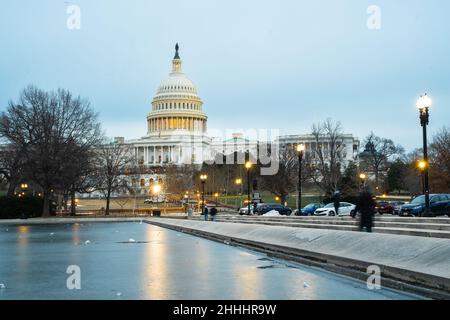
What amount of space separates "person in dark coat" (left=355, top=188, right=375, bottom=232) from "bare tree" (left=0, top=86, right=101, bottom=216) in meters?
51.4

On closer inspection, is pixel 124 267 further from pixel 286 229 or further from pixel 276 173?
pixel 276 173

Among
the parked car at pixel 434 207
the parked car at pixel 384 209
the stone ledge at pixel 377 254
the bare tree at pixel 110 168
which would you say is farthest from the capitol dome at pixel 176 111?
the stone ledge at pixel 377 254

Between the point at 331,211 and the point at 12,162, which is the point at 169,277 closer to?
the point at 331,211

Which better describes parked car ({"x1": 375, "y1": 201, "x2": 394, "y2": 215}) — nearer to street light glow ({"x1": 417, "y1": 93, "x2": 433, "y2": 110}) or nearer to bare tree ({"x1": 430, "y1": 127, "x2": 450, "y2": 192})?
bare tree ({"x1": 430, "y1": 127, "x2": 450, "y2": 192})

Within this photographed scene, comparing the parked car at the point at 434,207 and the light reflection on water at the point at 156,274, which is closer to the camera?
the light reflection on water at the point at 156,274

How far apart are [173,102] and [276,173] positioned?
369 ft

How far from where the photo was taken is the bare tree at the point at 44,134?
65.9 metres

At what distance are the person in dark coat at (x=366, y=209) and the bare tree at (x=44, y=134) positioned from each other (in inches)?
2025

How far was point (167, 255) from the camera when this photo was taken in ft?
66.4

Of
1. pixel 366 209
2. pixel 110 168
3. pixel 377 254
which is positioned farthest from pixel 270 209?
pixel 377 254

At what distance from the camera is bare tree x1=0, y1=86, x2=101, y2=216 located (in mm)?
65875

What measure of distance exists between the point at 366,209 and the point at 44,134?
53713mm

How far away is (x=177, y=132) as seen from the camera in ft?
617

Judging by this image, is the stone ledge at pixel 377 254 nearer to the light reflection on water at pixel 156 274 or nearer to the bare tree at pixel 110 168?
the light reflection on water at pixel 156 274
